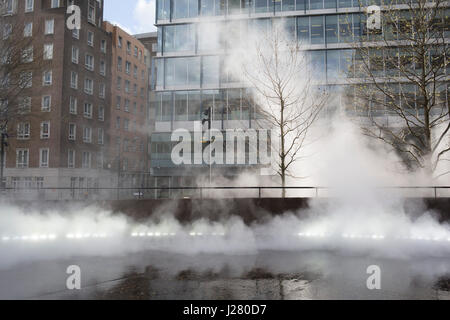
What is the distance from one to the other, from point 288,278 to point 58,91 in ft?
109

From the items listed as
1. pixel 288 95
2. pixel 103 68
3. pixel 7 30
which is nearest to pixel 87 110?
pixel 103 68

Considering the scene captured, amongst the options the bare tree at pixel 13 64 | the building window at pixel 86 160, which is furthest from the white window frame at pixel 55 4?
the bare tree at pixel 13 64

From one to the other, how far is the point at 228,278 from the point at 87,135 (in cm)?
3570

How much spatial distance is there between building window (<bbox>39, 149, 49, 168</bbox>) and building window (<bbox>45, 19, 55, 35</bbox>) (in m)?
11.5

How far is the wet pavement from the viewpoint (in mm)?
4773

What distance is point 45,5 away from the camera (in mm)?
34094

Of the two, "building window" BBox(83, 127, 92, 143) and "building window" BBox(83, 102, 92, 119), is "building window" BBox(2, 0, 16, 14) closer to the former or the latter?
"building window" BBox(83, 127, 92, 143)

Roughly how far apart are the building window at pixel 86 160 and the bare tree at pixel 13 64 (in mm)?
18730

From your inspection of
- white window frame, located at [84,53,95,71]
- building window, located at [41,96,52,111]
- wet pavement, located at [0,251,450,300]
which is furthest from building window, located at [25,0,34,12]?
wet pavement, located at [0,251,450,300]

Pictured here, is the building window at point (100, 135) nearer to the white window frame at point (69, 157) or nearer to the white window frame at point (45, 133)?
the white window frame at point (69, 157)

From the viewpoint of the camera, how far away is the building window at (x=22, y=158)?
1305 inches

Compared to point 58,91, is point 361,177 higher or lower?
lower

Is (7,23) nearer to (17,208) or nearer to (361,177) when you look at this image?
(17,208)
